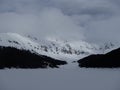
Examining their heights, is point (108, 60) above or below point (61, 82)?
above

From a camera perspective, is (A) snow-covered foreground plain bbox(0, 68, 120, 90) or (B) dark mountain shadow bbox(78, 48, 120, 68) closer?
(A) snow-covered foreground plain bbox(0, 68, 120, 90)

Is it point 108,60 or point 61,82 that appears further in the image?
point 108,60

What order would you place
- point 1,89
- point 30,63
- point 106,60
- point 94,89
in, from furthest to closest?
point 30,63
point 106,60
point 94,89
point 1,89

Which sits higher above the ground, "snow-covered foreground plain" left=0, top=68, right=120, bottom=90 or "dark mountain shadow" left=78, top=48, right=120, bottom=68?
"dark mountain shadow" left=78, top=48, right=120, bottom=68

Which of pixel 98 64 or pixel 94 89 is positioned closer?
pixel 94 89

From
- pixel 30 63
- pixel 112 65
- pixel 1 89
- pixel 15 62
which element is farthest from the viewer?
pixel 30 63

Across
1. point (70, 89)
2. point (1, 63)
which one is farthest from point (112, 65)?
point (70, 89)

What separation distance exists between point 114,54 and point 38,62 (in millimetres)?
52566

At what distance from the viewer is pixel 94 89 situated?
3422 centimetres

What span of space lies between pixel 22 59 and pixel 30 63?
4978mm

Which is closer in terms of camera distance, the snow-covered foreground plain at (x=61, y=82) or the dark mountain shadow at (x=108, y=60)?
the snow-covered foreground plain at (x=61, y=82)

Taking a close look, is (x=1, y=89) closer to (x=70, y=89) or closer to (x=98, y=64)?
(x=70, y=89)

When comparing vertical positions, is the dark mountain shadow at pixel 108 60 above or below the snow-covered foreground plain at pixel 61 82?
above

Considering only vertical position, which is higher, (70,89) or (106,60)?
(106,60)
